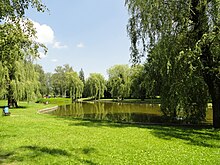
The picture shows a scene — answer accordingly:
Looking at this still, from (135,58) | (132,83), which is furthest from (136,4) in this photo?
(132,83)

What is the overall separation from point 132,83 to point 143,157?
46.3 meters

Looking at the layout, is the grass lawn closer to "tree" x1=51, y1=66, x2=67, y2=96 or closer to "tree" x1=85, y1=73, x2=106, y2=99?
"tree" x1=85, y1=73, x2=106, y2=99

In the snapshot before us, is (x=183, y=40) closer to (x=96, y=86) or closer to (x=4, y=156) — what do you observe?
(x=4, y=156)

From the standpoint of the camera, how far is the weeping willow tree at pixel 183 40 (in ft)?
40.7

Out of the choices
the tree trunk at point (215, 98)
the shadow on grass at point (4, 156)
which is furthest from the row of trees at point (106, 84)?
the shadow on grass at point (4, 156)

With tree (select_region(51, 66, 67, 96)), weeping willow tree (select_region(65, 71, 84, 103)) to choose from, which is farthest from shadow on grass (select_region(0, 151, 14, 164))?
tree (select_region(51, 66, 67, 96))

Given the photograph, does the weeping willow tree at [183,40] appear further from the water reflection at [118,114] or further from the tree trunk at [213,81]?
the water reflection at [118,114]

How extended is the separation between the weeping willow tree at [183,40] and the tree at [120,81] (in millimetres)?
42080

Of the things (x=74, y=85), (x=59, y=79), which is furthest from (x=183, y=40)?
(x=59, y=79)

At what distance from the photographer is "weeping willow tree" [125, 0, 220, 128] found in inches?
488

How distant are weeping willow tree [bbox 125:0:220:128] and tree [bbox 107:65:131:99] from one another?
42080 millimetres

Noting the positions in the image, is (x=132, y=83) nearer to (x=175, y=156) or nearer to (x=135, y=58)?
(x=135, y=58)

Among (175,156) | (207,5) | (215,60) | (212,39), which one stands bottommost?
(175,156)

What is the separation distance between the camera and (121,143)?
973 centimetres
